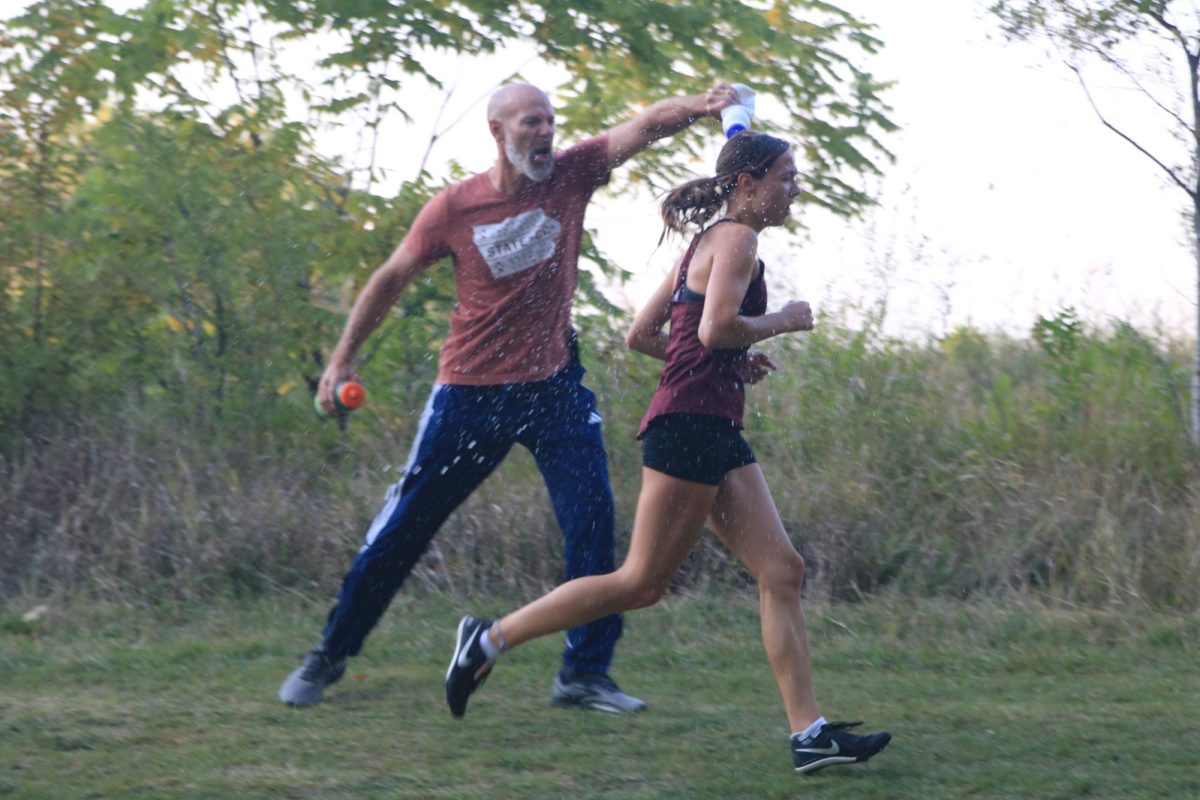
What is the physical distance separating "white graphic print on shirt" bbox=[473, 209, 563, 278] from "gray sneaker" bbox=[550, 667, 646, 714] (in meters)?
1.50

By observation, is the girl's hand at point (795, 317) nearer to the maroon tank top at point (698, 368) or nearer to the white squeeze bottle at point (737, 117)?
the maroon tank top at point (698, 368)

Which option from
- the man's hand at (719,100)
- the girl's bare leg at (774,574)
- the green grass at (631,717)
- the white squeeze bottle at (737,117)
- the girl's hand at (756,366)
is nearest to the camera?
the green grass at (631,717)

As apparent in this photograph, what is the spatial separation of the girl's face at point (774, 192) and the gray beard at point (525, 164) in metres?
1.17

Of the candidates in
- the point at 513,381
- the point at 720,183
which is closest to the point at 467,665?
the point at 513,381

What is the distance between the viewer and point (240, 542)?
24.6 ft

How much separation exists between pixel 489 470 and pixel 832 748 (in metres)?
1.79

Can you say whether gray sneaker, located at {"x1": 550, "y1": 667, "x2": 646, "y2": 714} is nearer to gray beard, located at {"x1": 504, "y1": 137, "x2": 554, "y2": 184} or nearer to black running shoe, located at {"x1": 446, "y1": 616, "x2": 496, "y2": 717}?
black running shoe, located at {"x1": 446, "y1": 616, "x2": 496, "y2": 717}

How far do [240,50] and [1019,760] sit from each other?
7148 millimetres

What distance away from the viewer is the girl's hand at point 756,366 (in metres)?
4.54

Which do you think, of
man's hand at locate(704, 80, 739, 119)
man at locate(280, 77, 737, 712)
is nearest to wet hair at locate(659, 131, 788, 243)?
man's hand at locate(704, 80, 739, 119)

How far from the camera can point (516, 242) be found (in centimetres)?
537

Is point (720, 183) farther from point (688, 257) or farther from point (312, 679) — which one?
point (312, 679)

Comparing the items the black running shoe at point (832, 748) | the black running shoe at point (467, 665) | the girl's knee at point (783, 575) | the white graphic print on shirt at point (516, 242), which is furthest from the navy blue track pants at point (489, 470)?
the black running shoe at point (832, 748)

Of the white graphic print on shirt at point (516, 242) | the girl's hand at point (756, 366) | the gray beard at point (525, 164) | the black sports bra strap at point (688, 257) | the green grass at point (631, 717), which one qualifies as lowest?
the green grass at point (631, 717)
